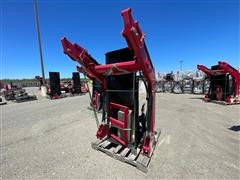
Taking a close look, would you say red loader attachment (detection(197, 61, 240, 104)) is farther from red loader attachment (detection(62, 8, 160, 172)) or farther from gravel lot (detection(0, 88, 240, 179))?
red loader attachment (detection(62, 8, 160, 172))

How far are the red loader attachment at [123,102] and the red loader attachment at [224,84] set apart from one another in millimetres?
7007

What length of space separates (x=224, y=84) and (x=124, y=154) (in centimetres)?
877

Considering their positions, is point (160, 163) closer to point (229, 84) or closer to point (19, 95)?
point (229, 84)

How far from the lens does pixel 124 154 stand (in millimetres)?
2699

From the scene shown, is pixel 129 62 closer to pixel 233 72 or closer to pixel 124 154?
pixel 124 154

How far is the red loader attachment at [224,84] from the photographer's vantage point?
7797mm

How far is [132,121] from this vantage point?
108 inches

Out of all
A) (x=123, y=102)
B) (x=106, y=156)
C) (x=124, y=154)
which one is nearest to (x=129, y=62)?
(x=123, y=102)

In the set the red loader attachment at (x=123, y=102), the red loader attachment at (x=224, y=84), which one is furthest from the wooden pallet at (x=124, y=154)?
the red loader attachment at (x=224, y=84)

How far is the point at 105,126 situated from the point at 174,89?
14.6m

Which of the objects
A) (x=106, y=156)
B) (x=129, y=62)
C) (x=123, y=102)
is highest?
(x=129, y=62)

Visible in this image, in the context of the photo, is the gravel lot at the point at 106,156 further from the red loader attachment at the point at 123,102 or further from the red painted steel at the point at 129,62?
the red painted steel at the point at 129,62

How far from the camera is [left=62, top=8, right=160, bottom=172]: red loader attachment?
97.0 inches

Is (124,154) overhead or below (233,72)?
below
